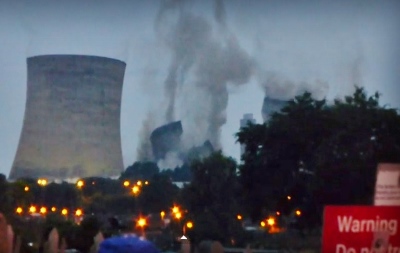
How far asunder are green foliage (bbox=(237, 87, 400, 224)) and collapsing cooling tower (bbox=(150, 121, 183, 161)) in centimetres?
465

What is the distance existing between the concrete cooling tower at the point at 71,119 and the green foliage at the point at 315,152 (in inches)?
151

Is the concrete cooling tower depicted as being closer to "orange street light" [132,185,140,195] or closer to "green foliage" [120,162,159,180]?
"green foliage" [120,162,159,180]

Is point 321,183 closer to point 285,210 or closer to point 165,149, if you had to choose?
point 285,210

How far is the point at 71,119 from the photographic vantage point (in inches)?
841

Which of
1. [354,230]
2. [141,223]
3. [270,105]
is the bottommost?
[354,230]

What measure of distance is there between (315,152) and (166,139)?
292 inches

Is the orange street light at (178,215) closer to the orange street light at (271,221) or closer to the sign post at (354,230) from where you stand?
the orange street light at (271,221)

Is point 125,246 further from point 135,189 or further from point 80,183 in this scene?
point 80,183

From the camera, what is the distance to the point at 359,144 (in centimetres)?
1545

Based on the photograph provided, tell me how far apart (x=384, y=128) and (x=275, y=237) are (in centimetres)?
284

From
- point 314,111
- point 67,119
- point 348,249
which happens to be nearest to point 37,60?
point 67,119

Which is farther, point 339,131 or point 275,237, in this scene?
point 339,131

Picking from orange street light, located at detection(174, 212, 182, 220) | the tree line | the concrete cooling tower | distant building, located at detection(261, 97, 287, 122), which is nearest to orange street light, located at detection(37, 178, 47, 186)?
the concrete cooling tower

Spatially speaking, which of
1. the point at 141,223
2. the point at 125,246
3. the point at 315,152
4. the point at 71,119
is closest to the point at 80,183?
the point at 71,119
